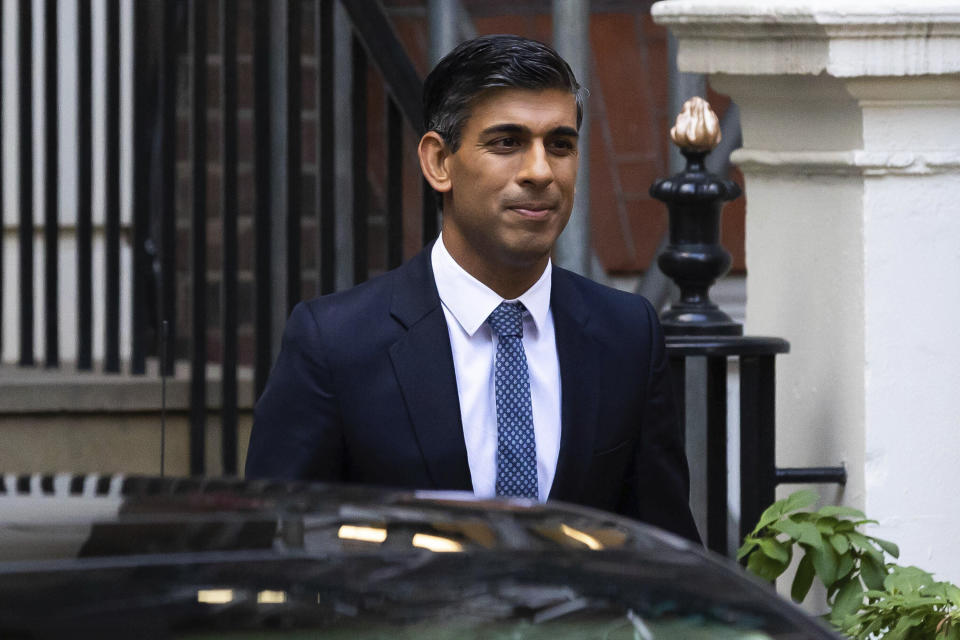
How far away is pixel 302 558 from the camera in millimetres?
1375

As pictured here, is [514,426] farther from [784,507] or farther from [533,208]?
[784,507]

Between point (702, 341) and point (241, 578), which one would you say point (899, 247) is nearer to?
point (702, 341)

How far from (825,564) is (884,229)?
780 mm

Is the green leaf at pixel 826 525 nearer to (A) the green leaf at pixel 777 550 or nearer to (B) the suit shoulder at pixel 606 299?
(A) the green leaf at pixel 777 550

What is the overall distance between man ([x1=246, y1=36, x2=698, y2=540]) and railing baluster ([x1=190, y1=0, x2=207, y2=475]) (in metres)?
2.14

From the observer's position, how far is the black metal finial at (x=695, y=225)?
140 inches

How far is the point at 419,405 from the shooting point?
8.34 feet

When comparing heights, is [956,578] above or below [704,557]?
below

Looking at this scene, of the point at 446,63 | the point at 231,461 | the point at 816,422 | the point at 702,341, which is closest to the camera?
the point at 446,63

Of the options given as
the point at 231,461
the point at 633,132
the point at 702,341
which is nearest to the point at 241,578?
the point at 702,341

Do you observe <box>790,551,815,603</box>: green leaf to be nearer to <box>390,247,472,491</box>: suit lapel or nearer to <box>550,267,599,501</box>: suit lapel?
<box>550,267,599,501</box>: suit lapel

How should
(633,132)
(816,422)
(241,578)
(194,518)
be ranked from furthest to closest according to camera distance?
(633,132)
(816,422)
(194,518)
(241,578)

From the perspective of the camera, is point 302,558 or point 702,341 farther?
point 702,341

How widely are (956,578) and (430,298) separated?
4.85 feet
